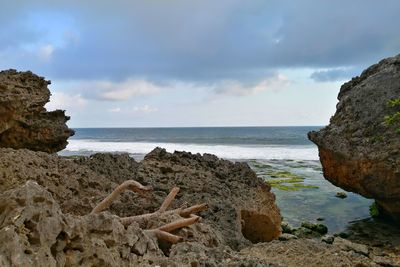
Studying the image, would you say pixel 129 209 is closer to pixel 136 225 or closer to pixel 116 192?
pixel 116 192

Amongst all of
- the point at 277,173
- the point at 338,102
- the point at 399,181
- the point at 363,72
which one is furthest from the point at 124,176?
the point at 277,173

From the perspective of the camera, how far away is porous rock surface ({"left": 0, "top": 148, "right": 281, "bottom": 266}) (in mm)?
2811

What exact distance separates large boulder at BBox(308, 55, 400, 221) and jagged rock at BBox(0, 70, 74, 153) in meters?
8.44

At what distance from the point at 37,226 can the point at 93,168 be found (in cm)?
574

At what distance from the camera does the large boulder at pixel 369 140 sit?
12.4 m

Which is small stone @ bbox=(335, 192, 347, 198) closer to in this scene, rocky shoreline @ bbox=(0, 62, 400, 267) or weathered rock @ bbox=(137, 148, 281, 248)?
rocky shoreline @ bbox=(0, 62, 400, 267)

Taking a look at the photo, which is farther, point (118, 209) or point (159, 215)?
point (118, 209)

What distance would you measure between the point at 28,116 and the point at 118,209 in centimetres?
373

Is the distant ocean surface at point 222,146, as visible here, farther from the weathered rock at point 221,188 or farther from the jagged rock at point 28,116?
the jagged rock at point 28,116

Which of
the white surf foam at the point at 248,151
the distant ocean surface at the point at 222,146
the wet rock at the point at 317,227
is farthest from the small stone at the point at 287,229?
the distant ocean surface at the point at 222,146

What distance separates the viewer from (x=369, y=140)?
12.8m

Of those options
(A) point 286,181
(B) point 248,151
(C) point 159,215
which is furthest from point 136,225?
(B) point 248,151

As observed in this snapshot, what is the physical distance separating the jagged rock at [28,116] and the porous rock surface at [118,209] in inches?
59.6

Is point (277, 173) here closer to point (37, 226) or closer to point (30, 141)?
point (30, 141)
